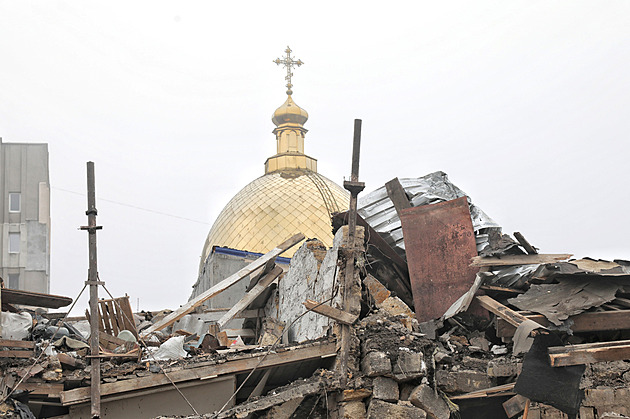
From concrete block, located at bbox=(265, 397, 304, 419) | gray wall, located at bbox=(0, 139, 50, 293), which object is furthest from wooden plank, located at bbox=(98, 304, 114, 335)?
gray wall, located at bbox=(0, 139, 50, 293)

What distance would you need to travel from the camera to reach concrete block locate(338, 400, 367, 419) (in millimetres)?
8539

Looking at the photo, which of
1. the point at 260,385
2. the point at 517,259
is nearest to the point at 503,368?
the point at 517,259

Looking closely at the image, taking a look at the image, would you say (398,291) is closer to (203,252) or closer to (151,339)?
(151,339)

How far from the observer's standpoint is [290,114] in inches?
1080

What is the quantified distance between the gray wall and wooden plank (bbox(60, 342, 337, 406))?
15.5 meters

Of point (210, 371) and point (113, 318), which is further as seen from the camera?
point (113, 318)

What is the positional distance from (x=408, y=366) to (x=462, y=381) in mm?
768

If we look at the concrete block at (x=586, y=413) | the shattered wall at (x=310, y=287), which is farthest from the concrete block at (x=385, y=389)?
the concrete block at (x=586, y=413)

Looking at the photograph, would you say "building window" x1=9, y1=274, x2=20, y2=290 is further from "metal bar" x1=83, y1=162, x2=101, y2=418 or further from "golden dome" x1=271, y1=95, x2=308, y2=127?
"metal bar" x1=83, y1=162, x2=101, y2=418

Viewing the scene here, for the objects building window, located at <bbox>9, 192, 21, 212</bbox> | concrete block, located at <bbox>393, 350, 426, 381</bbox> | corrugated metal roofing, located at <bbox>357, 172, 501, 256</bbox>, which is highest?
building window, located at <bbox>9, 192, 21, 212</bbox>

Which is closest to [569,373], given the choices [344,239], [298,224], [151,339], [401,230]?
[344,239]

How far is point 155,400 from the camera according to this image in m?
8.29

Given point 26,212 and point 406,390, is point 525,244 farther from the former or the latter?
point 26,212

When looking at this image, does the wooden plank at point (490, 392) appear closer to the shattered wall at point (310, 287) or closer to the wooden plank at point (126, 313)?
the shattered wall at point (310, 287)
